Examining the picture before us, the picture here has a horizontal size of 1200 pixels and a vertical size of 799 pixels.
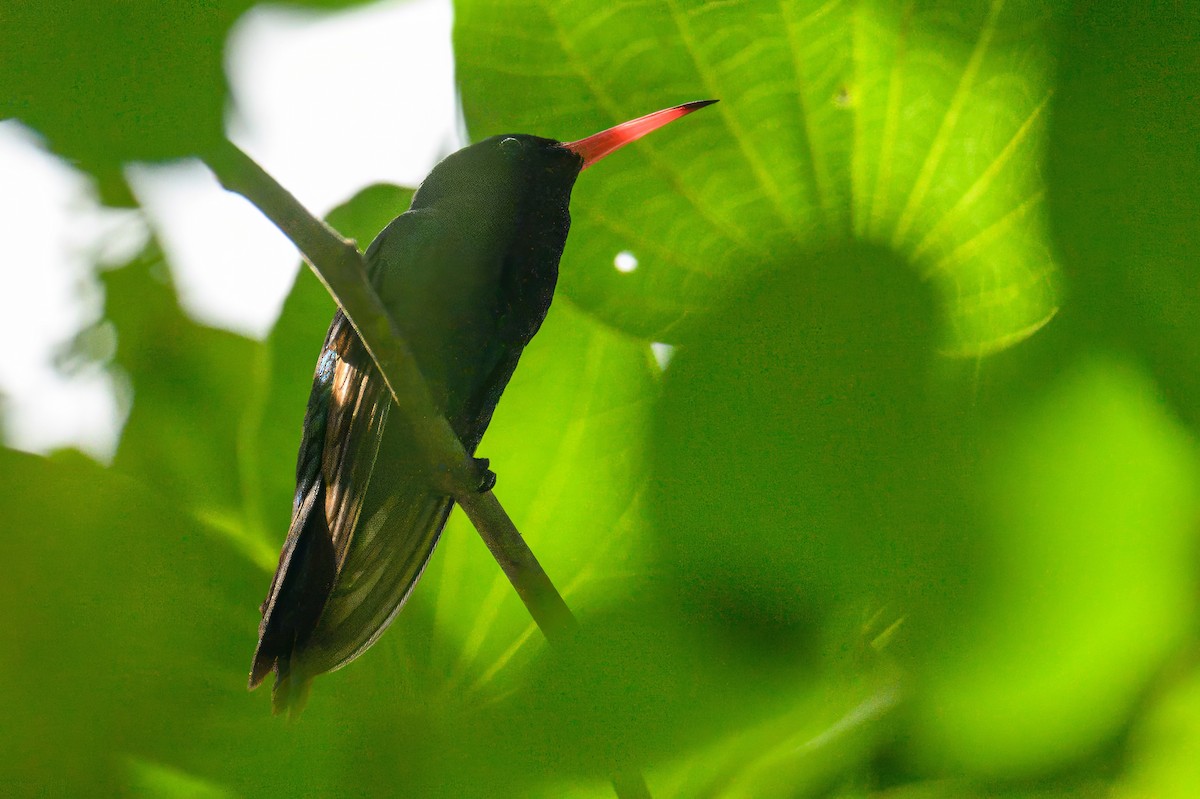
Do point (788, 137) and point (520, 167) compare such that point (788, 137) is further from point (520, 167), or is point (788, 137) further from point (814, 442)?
point (520, 167)

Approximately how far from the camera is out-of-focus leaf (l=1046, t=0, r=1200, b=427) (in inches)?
5.1

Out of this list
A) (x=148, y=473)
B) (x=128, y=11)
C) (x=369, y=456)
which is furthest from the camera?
(x=369, y=456)

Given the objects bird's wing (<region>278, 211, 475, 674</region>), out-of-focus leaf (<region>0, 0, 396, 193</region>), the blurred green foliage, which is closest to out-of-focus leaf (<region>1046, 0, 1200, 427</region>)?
the blurred green foliage

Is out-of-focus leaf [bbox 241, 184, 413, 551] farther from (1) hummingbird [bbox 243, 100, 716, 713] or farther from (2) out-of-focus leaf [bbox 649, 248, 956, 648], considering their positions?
(2) out-of-focus leaf [bbox 649, 248, 956, 648]

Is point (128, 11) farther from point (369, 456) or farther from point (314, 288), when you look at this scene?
point (369, 456)

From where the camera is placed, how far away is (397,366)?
0.29 metres

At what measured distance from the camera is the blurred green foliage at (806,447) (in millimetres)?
125

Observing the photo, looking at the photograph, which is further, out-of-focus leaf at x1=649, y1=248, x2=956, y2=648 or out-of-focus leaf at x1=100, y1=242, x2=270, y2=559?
out-of-focus leaf at x1=100, y1=242, x2=270, y2=559

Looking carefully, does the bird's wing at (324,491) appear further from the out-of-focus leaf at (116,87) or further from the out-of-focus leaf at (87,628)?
the out-of-focus leaf at (116,87)

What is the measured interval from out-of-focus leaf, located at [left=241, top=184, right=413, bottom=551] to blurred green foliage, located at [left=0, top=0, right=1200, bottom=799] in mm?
34

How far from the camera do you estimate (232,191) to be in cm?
15

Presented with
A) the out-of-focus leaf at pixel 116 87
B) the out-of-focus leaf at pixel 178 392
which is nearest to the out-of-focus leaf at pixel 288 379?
the out-of-focus leaf at pixel 178 392

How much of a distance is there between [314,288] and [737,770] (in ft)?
0.64

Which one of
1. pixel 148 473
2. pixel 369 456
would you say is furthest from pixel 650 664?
pixel 369 456
